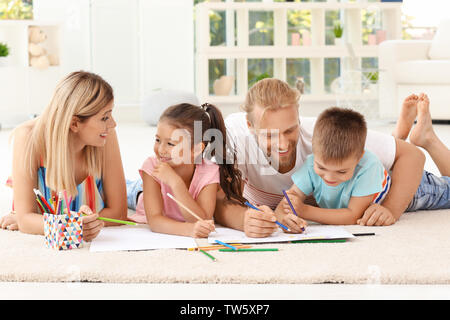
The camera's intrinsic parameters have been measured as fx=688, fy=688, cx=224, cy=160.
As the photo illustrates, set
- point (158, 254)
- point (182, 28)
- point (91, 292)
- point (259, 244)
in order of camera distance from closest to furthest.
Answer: point (91, 292)
point (158, 254)
point (259, 244)
point (182, 28)

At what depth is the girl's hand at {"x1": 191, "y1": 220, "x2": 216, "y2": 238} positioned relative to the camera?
4.89 feet

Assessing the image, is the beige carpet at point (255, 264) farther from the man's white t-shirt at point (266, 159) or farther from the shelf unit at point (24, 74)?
the shelf unit at point (24, 74)

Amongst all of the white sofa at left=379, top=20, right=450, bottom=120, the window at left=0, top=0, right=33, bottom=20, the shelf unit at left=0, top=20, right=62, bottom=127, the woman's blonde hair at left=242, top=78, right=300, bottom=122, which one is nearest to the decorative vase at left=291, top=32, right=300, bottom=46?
the white sofa at left=379, top=20, right=450, bottom=120

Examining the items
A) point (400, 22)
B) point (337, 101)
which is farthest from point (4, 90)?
point (400, 22)

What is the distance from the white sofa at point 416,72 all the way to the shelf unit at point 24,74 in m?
2.28

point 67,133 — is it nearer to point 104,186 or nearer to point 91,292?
point 104,186

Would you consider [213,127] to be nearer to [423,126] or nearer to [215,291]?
[215,291]

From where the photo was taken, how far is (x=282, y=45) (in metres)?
5.44

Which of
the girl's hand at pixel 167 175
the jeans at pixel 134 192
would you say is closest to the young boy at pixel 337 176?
the girl's hand at pixel 167 175

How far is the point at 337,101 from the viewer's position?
5.35 metres

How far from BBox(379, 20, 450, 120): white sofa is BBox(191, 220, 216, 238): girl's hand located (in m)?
3.30

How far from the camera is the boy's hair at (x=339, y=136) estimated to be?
1.58m

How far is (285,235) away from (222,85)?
3.88m

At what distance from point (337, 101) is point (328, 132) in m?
3.83
